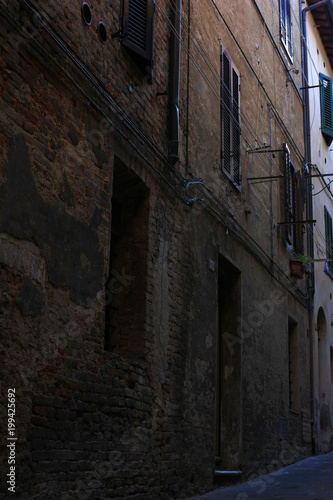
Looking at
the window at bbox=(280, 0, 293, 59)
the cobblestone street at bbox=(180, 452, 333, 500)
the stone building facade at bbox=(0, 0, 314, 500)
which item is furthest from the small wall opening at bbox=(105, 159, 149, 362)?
the window at bbox=(280, 0, 293, 59)

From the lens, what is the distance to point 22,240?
4.45 meters

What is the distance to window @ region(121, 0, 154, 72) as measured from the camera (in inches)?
246

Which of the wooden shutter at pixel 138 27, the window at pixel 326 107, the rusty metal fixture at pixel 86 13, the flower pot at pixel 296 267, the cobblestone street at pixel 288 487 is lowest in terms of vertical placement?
the cobblestone street at pixel 288 487

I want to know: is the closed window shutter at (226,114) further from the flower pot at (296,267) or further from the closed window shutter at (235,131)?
the flower pot at (296,267)

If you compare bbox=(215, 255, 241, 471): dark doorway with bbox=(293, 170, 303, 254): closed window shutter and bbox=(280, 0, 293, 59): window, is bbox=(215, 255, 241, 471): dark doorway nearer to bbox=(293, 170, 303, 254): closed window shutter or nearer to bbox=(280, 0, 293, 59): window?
bbox=(293, 170, 303, 254): closed window shutter

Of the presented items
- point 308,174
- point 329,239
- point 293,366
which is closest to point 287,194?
point 308,174

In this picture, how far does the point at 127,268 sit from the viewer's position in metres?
6.36

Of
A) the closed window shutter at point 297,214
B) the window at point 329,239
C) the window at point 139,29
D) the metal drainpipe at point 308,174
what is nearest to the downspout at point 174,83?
the window at point 139,29

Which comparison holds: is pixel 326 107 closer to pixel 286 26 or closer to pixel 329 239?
pixel 329 239

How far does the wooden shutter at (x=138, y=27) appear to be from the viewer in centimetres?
625

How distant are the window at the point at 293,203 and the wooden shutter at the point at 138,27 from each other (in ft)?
18.2

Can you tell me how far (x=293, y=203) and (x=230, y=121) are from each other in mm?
3690

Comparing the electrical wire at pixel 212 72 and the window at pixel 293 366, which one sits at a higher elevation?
→ the electrical wire at pixel 212 72

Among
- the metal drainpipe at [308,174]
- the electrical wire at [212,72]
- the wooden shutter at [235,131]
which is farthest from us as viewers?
the metal drainpipe at [308,174]
